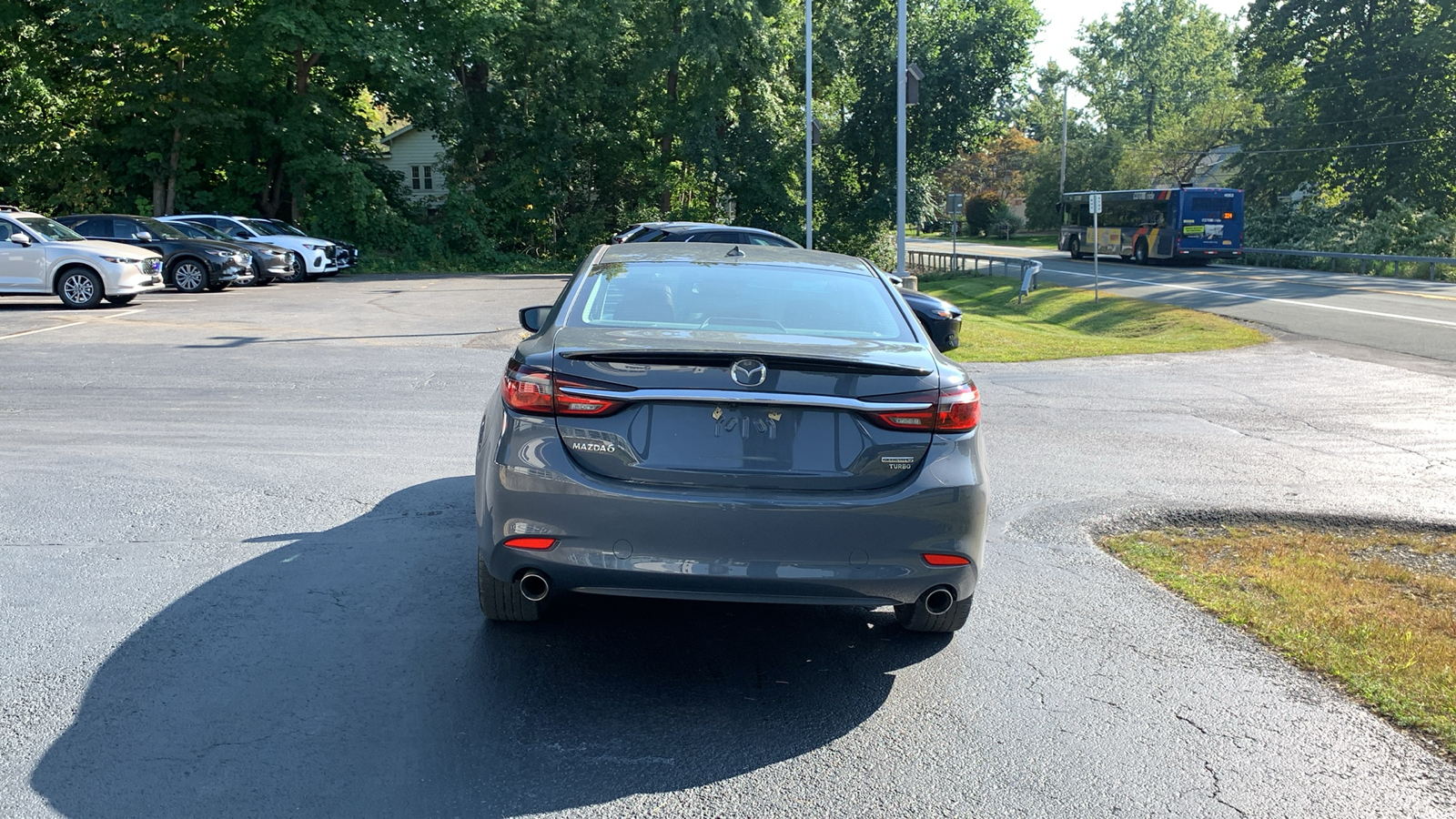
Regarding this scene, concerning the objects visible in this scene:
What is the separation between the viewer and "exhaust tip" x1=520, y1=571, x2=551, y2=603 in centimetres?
431

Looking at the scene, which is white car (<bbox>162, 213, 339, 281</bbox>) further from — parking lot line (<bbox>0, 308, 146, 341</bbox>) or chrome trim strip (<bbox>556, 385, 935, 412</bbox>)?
chrome trim strip (<bbox>556, 385, 935, 412</bbox>)

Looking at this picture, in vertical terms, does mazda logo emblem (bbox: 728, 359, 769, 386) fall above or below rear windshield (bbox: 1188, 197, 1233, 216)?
below

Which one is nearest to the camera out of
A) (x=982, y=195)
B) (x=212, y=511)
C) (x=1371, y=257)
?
(x=212, y=511)

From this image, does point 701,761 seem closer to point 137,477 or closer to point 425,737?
point 425,737

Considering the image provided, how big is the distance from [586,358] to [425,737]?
54.6 inches

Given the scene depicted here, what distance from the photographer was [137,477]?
297 inches

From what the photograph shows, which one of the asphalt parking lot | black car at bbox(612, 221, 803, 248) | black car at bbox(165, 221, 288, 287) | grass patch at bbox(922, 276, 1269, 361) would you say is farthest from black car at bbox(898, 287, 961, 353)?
black car at bbox(165, 221, 288, 287)

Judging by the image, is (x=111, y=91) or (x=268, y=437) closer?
(x=268, y=437)

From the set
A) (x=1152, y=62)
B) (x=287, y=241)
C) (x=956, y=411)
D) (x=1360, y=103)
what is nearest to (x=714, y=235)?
(x=956, y=411)

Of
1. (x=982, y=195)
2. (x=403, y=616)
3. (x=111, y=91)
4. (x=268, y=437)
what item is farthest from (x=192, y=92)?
(x=982, y=195)

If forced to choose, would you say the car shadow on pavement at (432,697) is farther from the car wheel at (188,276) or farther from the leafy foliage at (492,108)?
the leafy foliage at (492,108)

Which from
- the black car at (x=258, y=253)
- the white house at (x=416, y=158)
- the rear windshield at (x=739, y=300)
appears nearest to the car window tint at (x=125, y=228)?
the black car at (x=258, y=253)

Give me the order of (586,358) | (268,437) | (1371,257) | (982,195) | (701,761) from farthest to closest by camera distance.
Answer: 1. (982,195)
2. (1371,257)
3. (268,437)
4. (586,358)
5. (701,761)

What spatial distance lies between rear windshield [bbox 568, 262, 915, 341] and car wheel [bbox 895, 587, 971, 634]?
1.09m
